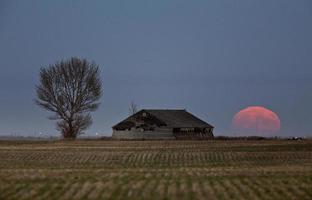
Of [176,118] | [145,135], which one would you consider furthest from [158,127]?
[176,118]

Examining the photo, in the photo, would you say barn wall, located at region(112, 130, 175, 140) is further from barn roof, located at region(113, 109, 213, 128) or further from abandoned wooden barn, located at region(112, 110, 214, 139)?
barn roof, located at region(113, 109, 213, 128)

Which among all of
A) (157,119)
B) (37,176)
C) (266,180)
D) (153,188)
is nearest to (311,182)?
(266,180)

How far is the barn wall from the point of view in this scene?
347 feet

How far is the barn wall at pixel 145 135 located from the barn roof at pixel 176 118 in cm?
200

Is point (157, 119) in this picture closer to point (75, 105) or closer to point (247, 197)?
point (75, 105)

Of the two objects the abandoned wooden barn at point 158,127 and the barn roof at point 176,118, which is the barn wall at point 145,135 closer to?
the abandoned wooden barn at point 158,127

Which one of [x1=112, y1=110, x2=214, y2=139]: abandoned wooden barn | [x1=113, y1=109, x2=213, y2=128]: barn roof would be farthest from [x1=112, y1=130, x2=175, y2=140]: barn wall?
[x1=113, y1=109, x2=213, y2=128]: barn roof

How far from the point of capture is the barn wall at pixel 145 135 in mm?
105812

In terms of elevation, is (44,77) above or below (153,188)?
above

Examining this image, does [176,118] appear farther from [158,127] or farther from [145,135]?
[145,135]

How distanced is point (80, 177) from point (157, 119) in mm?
75465

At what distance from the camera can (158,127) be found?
352ft

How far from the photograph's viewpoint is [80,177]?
107ft

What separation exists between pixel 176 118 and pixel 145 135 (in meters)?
8.63
